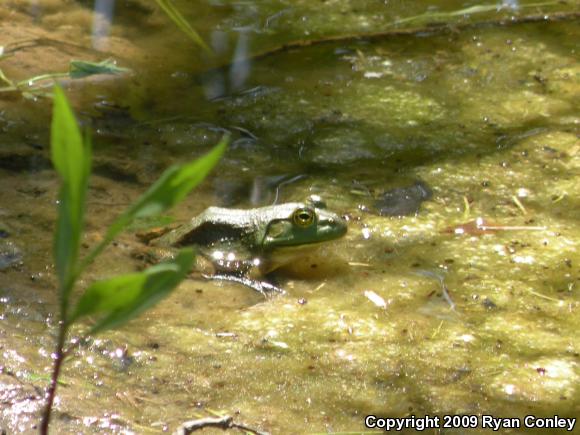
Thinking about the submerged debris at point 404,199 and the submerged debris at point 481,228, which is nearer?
the submerged debris at point 481,228

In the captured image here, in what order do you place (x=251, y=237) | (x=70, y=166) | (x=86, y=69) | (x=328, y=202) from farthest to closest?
(x=328, y=202)
(x=251, y=237)
(x=86, y=69)
(x=70, y=166)

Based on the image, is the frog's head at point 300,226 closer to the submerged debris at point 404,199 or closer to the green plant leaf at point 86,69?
the submerged debris at point 404,199

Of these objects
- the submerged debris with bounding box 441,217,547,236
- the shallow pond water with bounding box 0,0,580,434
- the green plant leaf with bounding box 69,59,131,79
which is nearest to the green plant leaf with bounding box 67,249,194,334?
the shallow pond water with bounding box 0,0,580,434

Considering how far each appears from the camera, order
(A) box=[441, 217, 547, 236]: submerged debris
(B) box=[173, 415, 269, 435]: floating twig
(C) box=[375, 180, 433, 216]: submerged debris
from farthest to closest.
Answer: (C) box=[375, 180, 433, 216]: submerged debris, (A) box=[441, 217, 547, 236]: submerged debris, (B) box=[173, 415, 269, 435]: floating twig

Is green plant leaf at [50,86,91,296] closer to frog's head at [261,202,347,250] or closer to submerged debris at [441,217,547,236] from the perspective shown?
frog's head at [261,202,347,250]

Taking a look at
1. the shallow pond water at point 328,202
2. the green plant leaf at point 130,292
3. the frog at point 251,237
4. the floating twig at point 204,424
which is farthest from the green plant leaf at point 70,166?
the frog at point 251,237

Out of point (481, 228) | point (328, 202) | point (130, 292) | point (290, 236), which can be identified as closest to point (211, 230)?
point (290, 236)

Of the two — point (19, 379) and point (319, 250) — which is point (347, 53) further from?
point (19, 379)

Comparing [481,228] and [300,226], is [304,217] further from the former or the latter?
[481,228]
